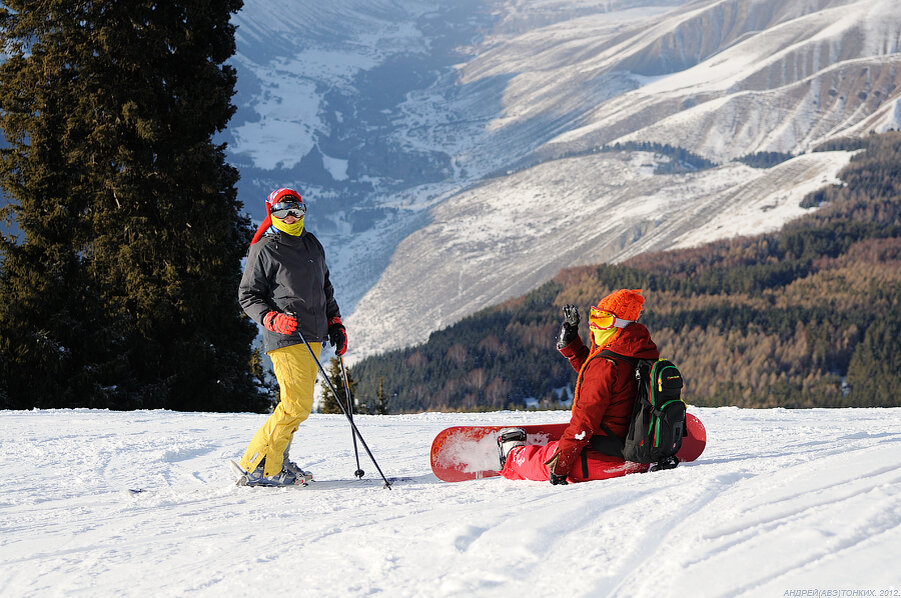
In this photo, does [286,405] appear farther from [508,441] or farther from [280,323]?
[508,441]

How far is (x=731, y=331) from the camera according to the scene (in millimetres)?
108250

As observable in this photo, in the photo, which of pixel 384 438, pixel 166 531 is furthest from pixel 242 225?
pixel 166 531

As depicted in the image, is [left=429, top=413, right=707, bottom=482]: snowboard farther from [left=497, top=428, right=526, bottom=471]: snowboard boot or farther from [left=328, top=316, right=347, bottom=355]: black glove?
[left=328, top=316, right=347, bottom=355]: black glove

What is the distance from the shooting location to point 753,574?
2688mm

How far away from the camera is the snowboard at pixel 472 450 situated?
5875mm

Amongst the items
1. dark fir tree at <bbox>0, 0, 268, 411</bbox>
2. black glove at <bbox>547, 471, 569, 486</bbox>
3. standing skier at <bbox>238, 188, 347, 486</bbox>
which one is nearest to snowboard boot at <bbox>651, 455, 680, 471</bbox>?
Result: black glove at <bbox>547, 471, 569, 486</bbox>

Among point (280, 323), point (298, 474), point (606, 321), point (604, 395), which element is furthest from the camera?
point (298, 474)

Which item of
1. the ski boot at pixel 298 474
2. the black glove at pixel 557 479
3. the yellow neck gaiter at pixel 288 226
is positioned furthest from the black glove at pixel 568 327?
the ski boot at pixel 298 474

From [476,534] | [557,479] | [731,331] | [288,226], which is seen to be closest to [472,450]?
[557,479]

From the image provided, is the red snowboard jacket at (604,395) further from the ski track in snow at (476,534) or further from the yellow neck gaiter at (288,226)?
the yellow neck gaiter at (288,226)

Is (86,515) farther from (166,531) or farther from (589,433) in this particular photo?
(589,433)

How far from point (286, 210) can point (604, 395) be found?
2.59 metres

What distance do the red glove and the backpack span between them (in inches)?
83.6

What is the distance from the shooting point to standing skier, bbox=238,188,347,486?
5.50 metres
